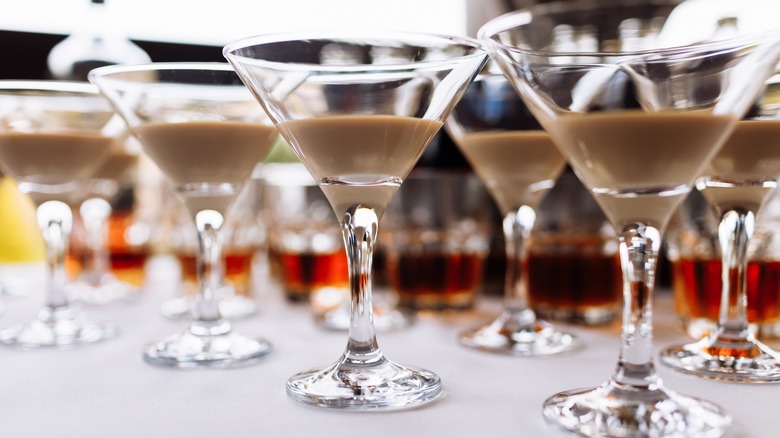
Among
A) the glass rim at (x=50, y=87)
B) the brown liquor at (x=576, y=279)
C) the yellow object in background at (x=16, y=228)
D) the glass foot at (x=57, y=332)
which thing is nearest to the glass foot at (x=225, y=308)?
the glass foot at (x=57, y=332)

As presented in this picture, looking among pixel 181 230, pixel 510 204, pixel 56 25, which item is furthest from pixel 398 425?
pixel 56 25

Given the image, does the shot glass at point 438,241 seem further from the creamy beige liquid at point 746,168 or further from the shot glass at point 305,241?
the creamy beige liquid at point 746,168

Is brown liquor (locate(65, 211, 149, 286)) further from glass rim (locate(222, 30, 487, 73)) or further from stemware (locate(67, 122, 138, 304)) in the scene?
glass rim (locate(222, 30, 487, 73))

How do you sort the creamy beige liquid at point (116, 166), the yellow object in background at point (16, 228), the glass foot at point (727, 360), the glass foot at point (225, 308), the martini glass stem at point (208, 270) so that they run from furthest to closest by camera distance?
1. the yellow object in background at point (16, 228)
2. the creamy beige liquid at point (116, 166)
3. the glass foot at point (225, 308)
4. the martini glass stem at point (208, 270)
5. the glass foot at point (727, 360)

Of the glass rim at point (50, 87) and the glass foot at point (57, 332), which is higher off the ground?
the glass rim at point (50, 87)

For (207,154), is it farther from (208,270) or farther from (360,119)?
(360,119)

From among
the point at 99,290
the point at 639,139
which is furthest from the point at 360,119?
the point at 99,290
